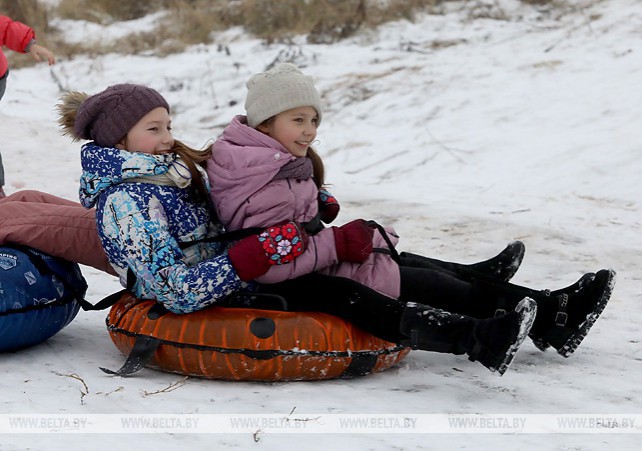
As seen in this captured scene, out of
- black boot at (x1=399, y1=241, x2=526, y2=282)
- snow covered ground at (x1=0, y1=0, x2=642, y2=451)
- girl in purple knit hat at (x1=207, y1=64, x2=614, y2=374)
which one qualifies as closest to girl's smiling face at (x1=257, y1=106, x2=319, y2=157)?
girl in purple knit hat at (x1=207, y1=64, x2=614, y2=374)

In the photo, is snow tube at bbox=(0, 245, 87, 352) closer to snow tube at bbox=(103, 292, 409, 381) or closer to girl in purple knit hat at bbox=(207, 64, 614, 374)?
snow tube at bbox=(103, 292, 409, 381)

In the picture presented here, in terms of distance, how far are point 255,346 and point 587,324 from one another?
131cm

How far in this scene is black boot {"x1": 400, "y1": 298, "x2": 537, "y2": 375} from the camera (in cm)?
304

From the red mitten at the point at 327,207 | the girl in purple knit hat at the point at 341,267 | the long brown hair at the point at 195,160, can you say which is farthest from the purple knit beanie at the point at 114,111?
the red mitten at the point at 327,207

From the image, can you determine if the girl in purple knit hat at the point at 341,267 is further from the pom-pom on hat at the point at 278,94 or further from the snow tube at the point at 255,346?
the snow tube at the point at 255,346

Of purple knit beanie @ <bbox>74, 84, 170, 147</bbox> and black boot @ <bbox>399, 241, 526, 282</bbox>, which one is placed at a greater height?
purple knit beanie @ <bbox>74, 84, 170, 147</bbox>

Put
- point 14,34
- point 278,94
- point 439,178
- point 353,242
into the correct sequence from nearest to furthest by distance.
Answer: point 353,242, point 278,94, point 14,34, point 439,178

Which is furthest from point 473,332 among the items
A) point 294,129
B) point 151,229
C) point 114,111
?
point 114,111

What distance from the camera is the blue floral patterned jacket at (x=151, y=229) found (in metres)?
3.31

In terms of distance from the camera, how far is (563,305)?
11.6ft

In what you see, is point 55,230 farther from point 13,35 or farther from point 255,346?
point 13,35

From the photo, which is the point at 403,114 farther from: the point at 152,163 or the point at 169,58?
the point at 152,163

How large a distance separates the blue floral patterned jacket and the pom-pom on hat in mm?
421

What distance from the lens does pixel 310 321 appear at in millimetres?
3307
